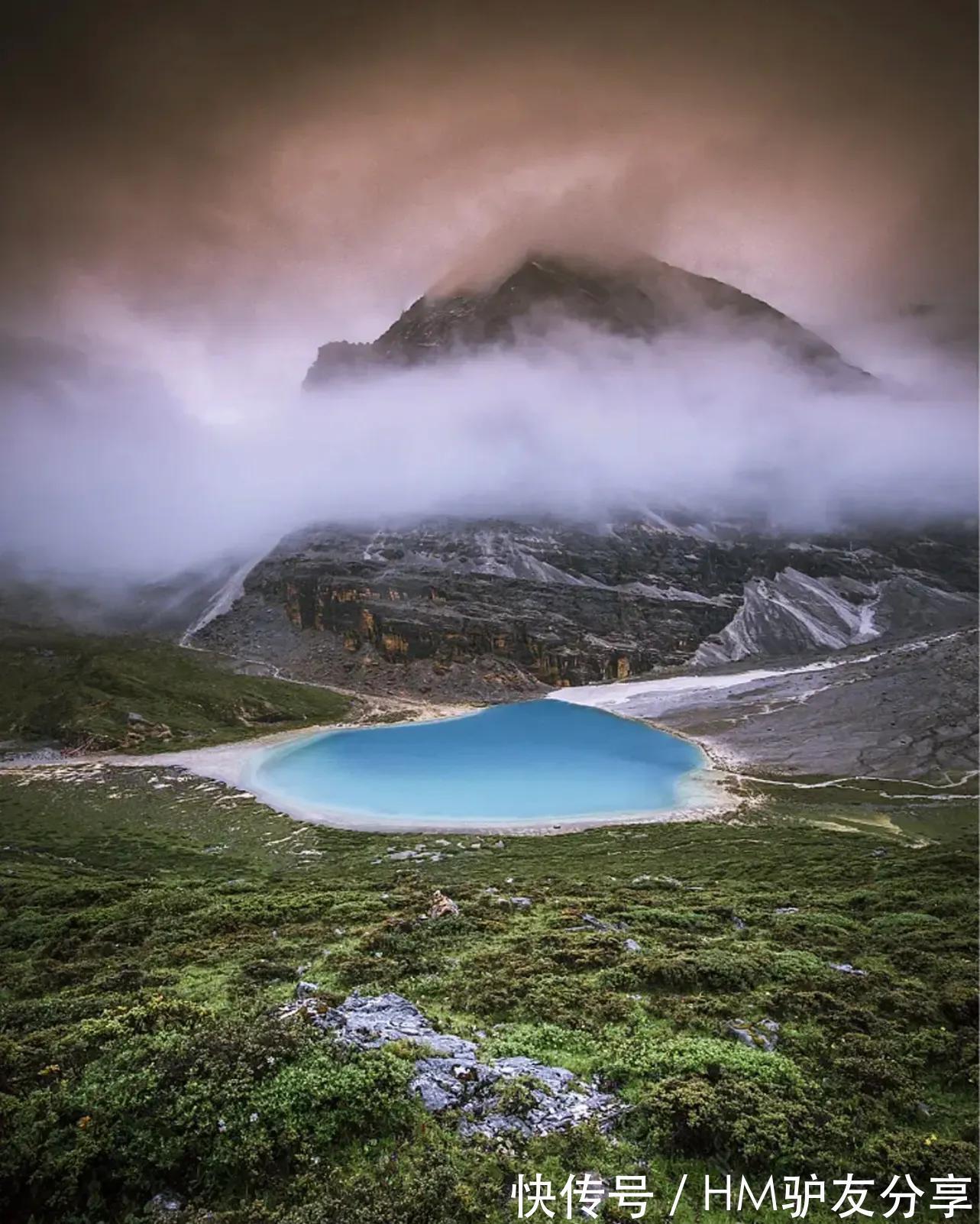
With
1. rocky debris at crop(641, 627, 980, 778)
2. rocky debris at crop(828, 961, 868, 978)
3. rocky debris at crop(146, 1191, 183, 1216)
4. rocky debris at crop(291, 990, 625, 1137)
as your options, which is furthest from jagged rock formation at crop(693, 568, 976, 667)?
rocky debris at crop(146, 1191, 183, 1216)

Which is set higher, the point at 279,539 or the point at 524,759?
the point at 279,539

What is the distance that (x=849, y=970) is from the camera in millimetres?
12344

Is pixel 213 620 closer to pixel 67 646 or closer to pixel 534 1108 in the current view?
pixel 67 646

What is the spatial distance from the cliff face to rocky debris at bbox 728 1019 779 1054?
320 ft

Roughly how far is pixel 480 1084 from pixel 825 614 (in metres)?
165

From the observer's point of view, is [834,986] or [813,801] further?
[813,801]

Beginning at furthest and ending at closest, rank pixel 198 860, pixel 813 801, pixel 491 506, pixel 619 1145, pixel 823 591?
pixel 491 506
pixel 823 591
pixel 813 801
pixel 198 860
pixel 619 1145

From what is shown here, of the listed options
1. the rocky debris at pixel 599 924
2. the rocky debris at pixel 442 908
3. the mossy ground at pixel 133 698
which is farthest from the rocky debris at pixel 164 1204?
the mossy ground at pixel 133 698

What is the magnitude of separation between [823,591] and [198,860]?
167618mm

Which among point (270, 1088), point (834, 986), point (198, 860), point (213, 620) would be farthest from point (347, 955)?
point (213, 620)

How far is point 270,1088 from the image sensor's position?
731 cm

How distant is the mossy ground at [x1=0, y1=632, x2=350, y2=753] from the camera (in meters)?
60.9

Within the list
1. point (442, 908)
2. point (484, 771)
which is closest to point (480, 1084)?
point (442, 908)

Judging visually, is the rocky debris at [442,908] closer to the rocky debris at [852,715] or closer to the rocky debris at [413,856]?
the rocky debris at [413,856]
